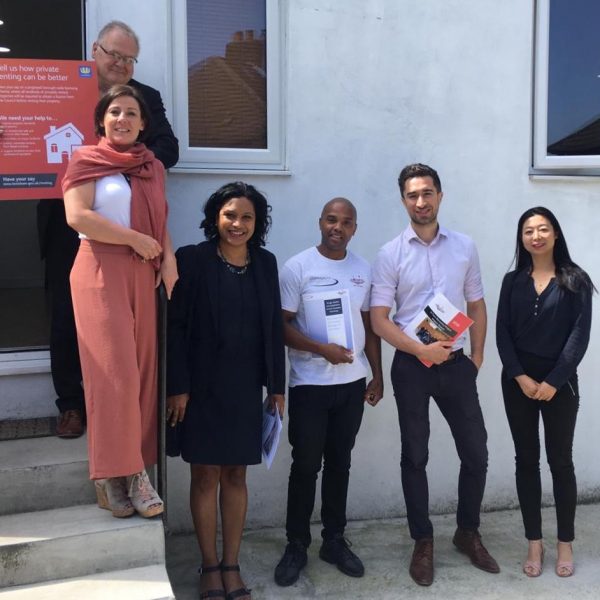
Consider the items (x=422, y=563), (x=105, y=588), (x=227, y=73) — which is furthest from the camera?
(x=227, y=73)

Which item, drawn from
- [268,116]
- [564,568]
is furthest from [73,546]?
[268,116]

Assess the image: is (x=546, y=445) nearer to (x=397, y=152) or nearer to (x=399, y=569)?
(x=399, y=569)

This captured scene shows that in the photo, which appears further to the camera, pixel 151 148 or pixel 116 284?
pixel 151 148

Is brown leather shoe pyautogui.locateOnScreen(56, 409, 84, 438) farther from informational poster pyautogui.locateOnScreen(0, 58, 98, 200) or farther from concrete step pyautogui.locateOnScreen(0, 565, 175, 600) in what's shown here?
informational poster pyautogui.locateOnScreen(0, 58, 98, 200)

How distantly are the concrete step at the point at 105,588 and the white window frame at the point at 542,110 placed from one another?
3392 mm

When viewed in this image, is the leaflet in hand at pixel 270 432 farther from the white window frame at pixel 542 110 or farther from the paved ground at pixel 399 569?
the white window frame at pixel 542 110

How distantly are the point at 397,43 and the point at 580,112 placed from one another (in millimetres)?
1425

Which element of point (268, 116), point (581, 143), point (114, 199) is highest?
point (268, 116)

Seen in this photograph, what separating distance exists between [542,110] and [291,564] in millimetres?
3218

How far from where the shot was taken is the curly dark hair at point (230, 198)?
10.7 feet

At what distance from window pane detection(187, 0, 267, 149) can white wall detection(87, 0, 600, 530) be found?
0.21 metres

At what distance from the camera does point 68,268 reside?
3697 millimetres

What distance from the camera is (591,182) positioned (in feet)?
15.4

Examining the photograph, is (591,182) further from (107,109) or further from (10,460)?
(10,460)
